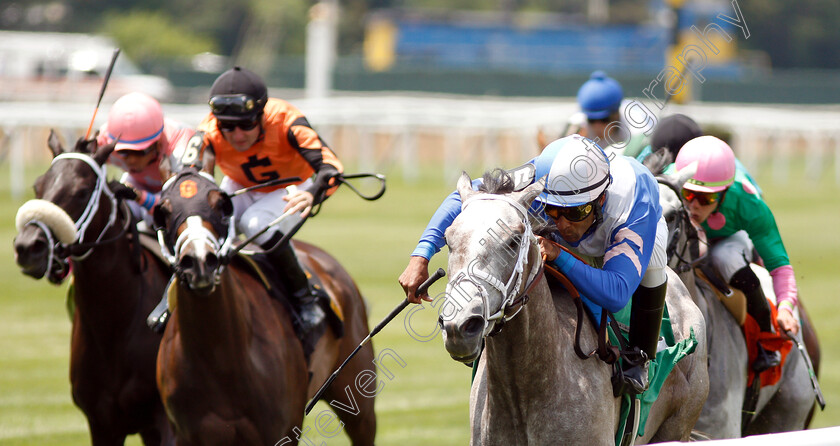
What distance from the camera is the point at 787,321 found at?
17.9 feet

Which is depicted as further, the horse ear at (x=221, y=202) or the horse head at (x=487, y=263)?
the horse ear at (x=221, y=202)

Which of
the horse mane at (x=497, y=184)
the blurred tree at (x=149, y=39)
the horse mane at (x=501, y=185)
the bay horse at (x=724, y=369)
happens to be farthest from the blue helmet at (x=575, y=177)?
the blurred tree at (x=149, y=39)

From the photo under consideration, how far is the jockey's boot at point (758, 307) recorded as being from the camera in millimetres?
5703

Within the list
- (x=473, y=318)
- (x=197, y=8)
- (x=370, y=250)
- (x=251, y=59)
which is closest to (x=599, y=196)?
(x=473, y=318)

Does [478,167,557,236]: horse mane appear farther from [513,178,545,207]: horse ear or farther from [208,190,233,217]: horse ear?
[208,190,233,217]: horse ear

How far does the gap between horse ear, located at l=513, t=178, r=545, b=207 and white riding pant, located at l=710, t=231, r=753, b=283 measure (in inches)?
100

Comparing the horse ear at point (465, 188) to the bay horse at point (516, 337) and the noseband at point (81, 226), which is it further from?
the noseband at point (81, 226)

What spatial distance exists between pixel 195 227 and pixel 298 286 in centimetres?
109

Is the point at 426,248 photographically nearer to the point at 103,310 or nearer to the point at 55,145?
the point at 103,310

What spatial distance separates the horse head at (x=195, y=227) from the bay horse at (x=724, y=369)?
2191 millimetres

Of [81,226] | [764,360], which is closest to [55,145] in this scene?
[81,226]

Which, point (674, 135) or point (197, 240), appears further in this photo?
point (674, 135)

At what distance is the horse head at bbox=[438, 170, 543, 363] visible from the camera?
308 cm

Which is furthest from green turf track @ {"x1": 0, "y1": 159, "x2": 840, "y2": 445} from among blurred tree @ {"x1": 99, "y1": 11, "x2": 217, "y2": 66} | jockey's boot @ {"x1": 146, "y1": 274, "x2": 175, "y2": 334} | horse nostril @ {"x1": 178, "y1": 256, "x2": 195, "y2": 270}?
blurred tree @ {"x1": 99, "y1": 11, "x2": 217, "y2": 66}
